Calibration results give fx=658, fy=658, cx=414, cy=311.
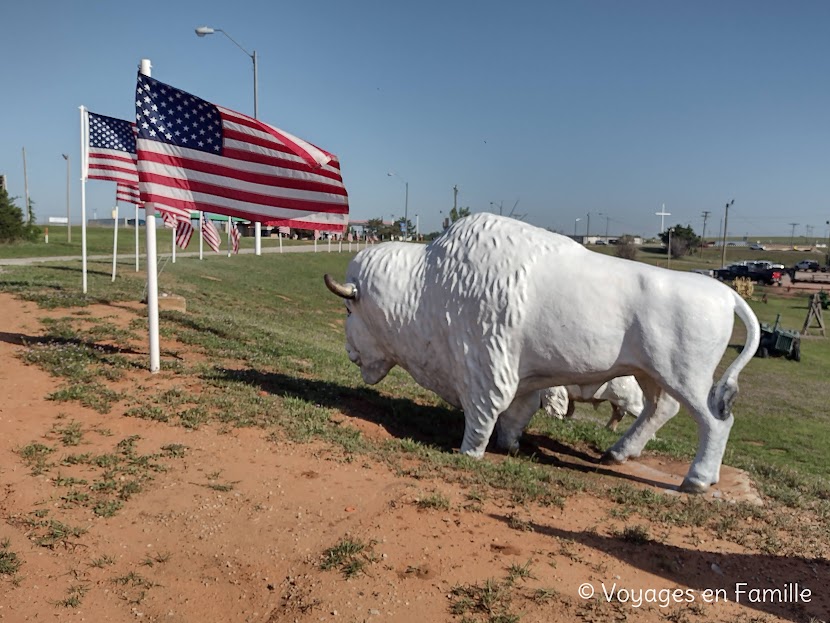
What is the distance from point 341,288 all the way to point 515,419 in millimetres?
2265

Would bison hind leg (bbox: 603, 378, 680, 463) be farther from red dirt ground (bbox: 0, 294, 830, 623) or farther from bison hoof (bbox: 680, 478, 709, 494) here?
red dirt ground (bbox: 0, 294, 830, 623)

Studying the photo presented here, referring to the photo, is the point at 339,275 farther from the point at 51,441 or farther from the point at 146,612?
the point at 146,612

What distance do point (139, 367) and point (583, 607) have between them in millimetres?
6359

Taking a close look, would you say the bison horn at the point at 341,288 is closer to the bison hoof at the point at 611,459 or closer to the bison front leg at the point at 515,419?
the bison front leg at the point at 515,419

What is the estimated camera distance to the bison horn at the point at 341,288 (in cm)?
677

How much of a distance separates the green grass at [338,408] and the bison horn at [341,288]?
1.31m

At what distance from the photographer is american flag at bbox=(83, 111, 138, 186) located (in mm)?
12242

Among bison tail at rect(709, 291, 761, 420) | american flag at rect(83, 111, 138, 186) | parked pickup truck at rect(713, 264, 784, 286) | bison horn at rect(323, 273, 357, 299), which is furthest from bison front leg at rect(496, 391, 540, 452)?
parked pickup truck at rect(713, 264, 784, 286)

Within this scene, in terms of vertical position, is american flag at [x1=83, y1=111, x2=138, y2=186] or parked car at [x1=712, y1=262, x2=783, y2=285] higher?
american flag at [x1=83, y1=111, x2=138, y2=186]

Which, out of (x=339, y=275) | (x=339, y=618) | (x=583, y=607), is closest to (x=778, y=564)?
(x=583, y=607)

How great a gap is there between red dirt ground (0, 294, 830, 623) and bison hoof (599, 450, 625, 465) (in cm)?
160

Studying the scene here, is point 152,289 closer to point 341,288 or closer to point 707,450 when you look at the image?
point 341,288

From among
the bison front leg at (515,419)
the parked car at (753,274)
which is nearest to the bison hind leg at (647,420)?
the bison front leg at (515,419)

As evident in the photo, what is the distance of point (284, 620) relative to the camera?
3.61 meters
